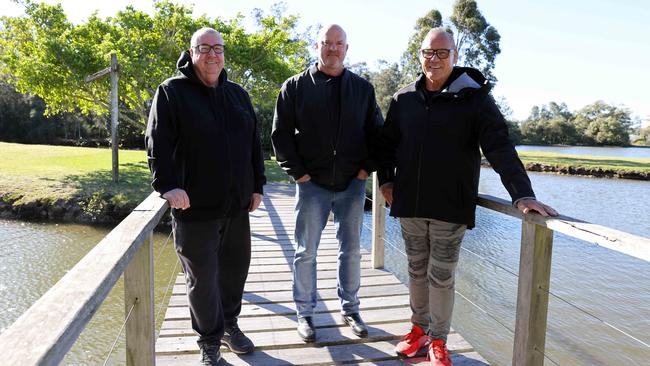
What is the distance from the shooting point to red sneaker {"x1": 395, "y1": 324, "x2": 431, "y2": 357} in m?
2.63

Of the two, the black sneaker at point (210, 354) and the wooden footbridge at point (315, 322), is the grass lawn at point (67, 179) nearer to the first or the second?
the wooden footbridge at point (315, 322)

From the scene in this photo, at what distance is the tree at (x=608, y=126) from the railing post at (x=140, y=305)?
5953 centimetres

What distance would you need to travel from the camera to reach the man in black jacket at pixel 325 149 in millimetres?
2693

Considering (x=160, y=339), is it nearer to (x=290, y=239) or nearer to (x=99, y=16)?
(x=290, y=239)

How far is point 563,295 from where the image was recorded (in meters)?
6.79

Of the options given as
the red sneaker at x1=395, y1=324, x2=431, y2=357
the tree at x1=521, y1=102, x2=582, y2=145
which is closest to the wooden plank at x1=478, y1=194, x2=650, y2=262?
the red sneaker at x1=395, y1=324, x2=431, y2=357

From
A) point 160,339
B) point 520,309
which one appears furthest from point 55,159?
point 520,309

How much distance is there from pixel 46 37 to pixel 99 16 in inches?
80.4

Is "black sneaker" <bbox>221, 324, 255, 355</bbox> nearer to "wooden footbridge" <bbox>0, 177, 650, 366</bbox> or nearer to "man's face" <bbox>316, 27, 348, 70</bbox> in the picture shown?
"wooden footbridge" <bbox>0, 177, 650, 366</bbox>

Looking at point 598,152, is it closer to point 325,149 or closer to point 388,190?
point 388,190

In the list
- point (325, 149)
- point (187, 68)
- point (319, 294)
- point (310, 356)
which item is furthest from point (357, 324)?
point (187, 68)

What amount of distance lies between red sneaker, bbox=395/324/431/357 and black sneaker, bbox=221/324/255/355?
82 cm

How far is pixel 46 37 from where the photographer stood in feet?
39.9

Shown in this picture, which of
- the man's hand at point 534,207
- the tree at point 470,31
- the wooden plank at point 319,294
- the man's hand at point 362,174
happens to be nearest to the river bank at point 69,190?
the wooden plank at point 319,294
